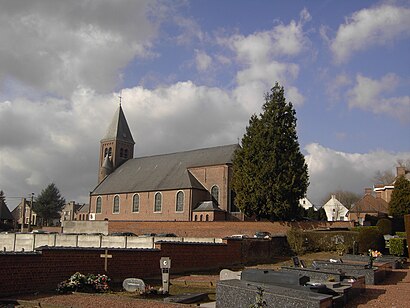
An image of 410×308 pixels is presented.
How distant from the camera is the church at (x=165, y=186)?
54.7 m

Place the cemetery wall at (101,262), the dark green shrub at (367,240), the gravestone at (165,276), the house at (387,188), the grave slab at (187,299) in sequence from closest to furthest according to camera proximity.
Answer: the grave slab at (187,299) → the cemetery wall at (101,262) → the gravestone at (165,276) → the dark green shrub at (367,240) → the house at (387,188)

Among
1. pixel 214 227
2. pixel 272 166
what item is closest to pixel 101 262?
pixel 272 166

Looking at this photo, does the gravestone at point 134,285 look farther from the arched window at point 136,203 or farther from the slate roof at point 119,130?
the slate roof at point 119,130

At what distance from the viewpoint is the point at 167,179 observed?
199ft

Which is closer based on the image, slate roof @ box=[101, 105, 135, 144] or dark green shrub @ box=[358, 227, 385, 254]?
dark green shrub @ box=[358, 227, 385, 254]

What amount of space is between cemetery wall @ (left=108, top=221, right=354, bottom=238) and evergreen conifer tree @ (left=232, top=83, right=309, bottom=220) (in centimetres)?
111

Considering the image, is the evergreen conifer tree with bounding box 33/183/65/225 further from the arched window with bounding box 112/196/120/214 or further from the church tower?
the arched window with bounding box 112/196/120/214

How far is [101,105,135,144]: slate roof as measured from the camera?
77.9 m

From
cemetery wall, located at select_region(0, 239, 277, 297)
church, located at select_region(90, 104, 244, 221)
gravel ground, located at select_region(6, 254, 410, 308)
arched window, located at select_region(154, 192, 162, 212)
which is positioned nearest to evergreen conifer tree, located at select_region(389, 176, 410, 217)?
church, located at select_region(90, 104, 244, 221)

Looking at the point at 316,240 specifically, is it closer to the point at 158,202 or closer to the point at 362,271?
the point at 362,271

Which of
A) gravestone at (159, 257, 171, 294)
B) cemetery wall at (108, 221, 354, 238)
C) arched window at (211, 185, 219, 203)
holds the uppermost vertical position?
arched window at (211, 185, 219, 203)

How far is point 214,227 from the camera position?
4322 centimetres

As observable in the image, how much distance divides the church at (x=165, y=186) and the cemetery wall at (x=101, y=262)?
89.7 feet

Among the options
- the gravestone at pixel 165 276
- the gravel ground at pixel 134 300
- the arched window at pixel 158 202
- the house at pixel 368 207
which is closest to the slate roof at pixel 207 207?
the arched window at pixel 158 202
